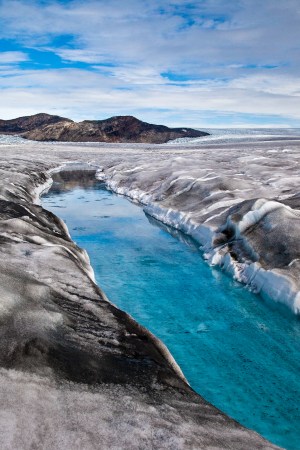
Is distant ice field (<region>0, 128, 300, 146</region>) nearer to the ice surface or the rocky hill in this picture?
the rocky hill

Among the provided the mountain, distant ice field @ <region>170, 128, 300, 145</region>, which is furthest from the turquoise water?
the mountain

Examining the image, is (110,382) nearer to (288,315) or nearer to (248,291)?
(288,315)

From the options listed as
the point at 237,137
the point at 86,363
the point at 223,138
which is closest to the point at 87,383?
the point at 86,363

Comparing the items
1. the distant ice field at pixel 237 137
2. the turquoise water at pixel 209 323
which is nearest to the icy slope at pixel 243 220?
the turquoise water at pixel 209 323

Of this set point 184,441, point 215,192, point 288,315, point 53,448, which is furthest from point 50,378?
point 215,192

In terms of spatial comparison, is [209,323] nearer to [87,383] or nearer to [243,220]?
[87,383]
